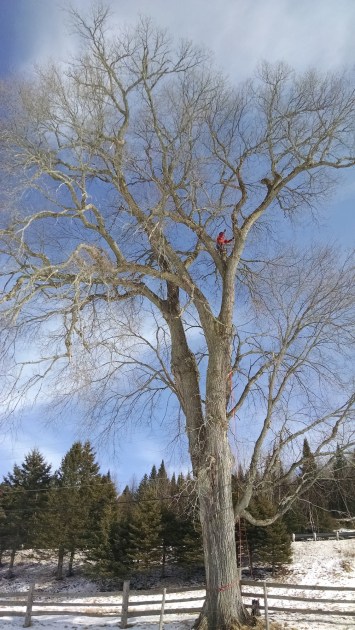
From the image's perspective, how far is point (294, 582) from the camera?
78.8 ft

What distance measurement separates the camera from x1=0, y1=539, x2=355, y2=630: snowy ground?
32.6 feet

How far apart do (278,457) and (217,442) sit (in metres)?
1.59

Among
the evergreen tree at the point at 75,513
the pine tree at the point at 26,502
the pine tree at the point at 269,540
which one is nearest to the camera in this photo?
the pine tree at the point at 269,540

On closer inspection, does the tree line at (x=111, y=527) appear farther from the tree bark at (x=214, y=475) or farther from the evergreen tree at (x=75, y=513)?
the tree bark at (x=214, y=475)

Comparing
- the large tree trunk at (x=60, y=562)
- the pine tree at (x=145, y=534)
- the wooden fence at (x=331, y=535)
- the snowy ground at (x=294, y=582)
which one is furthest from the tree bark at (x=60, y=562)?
the wooden fence at (x=331, y=535)

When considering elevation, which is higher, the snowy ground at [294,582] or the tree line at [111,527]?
the tree line at [111,527]

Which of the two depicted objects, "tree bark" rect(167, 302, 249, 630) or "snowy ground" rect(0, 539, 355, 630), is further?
"snowy ground" rect(0, 539, 355, 630)

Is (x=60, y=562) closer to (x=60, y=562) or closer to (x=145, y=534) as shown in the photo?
(x=60, y=562)

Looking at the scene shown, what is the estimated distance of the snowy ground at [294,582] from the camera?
9930mm

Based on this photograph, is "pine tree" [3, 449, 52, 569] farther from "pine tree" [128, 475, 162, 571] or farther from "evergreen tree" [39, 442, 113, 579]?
"pine tree" [128, 475, 162, 571]

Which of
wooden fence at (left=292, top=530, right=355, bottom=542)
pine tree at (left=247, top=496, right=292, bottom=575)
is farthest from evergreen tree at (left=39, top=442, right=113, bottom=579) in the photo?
wooden fence at (left=292, top=530, right=355, bottom=542)

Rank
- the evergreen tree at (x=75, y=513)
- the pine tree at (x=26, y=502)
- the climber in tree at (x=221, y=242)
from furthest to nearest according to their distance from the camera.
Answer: the pine tree at (x=26, y=502)
the evergreen tree at (x=75, y=513)
the climber in tree at (x=221, y=242)

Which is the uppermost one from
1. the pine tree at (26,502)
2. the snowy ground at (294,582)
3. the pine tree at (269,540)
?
the pine tree at (26,502)

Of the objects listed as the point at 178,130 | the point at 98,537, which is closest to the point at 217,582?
the point at 178,130
